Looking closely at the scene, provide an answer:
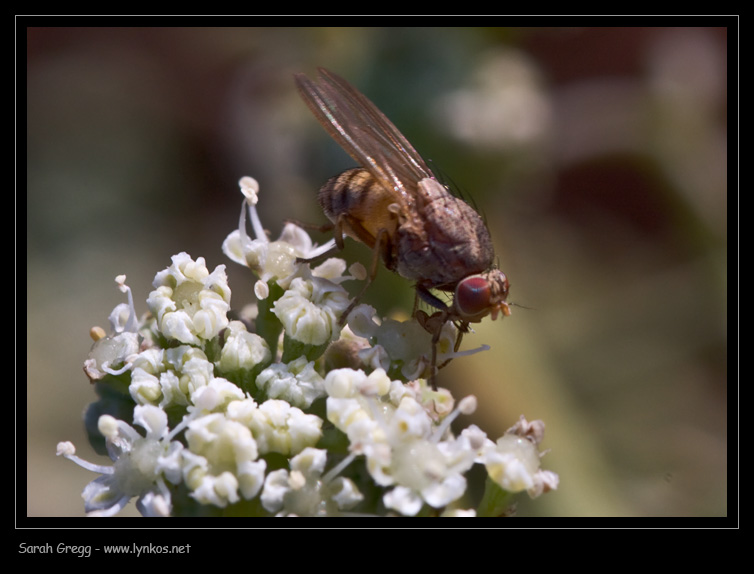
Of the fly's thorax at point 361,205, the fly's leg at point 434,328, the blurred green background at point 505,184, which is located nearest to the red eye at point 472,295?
the fly's leg at point 434,328

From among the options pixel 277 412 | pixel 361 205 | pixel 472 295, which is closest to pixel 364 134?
pixel 361 205

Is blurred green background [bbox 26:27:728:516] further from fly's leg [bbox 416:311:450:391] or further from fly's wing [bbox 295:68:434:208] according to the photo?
fly's leg [bbox 416:311:450:391]

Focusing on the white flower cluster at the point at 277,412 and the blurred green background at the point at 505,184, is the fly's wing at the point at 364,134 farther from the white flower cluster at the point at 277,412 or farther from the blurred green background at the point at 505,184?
the blurred green background at the point at 505,184

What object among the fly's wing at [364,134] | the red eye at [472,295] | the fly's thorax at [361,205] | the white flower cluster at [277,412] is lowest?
the white flower cluster at [277,412]

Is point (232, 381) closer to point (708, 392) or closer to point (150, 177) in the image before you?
point (150, 177)

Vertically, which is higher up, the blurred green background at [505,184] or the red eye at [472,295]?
the blurred green background at [505,184]

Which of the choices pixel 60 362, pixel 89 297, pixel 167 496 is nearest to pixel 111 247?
pixel 89 297
